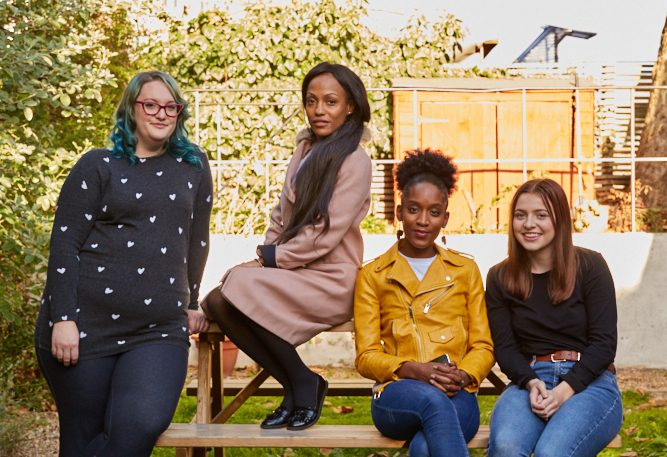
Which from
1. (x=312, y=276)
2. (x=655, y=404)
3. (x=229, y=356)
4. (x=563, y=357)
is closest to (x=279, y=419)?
(x=312, y=276)

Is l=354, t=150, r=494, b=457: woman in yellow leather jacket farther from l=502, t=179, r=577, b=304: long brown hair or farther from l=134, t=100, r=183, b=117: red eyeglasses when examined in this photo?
l=134, t=100, r=183, b=117: red eyeglasses

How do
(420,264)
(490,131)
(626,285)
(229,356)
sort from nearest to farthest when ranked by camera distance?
1. (420,264)
2. (229,356)
3. (626,285)
4. (490,131)

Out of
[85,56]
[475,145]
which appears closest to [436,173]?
[85,56]

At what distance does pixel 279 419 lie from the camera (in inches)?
153

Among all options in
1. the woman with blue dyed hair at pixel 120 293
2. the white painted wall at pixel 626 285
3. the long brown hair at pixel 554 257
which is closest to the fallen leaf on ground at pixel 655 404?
the white painted wall at pixel 626 285

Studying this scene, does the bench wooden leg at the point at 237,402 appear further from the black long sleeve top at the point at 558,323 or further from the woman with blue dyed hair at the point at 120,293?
the black long sleeve top at the point at 558,323

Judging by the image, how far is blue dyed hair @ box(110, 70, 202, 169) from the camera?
149 inches

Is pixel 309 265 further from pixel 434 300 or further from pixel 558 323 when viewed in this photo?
pixel 558 323

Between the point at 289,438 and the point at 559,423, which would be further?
the point at 289,438

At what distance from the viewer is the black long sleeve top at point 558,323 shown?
12.4ft

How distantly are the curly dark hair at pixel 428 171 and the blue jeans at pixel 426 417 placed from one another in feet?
2.63

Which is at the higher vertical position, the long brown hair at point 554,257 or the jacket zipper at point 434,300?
the long brown hair at point 554,257

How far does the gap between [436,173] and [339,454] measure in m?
2.15

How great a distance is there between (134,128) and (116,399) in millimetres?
1028
